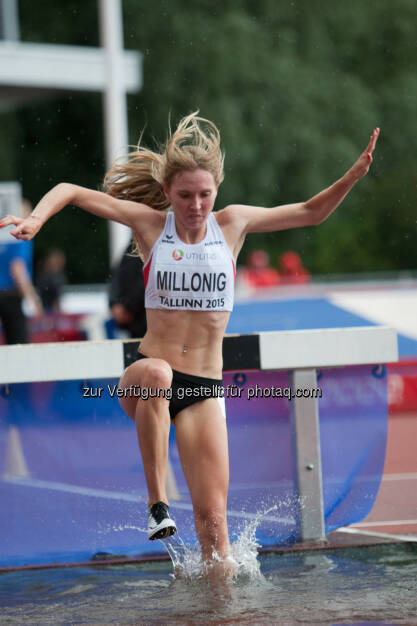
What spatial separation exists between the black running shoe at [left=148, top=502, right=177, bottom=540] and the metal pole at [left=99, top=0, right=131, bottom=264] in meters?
8.98

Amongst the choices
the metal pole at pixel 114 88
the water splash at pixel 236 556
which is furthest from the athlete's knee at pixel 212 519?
the metal pole at pixel 114 88

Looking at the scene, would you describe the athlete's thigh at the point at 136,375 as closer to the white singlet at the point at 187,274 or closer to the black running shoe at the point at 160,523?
the white singlet at the point at 187,274

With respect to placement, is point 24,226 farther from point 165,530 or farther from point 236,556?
point 236,556

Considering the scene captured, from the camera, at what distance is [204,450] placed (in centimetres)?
427

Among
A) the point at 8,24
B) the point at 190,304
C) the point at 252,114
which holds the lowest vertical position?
the point at 190,304

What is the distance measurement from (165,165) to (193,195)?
0.76ft

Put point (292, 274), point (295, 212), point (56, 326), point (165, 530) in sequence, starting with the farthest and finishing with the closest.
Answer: point (292, 274), point (56, 326), point (295, 212), point (165, 530)

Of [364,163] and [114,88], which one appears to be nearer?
[364,163]

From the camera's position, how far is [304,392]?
488 cm

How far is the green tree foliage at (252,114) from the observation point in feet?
83.0

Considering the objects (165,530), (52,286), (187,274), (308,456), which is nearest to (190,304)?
(187,274)

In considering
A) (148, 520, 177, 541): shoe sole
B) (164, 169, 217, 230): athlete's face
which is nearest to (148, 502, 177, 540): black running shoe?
(148, 520, 177, 541): shoe sole

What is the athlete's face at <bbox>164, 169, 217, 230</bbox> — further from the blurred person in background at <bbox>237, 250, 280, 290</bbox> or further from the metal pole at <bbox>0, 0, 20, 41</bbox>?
the blurred person in background at <bbox>237, 250, 280, 290</bbox>

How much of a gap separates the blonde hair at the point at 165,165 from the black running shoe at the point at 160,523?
146cm
